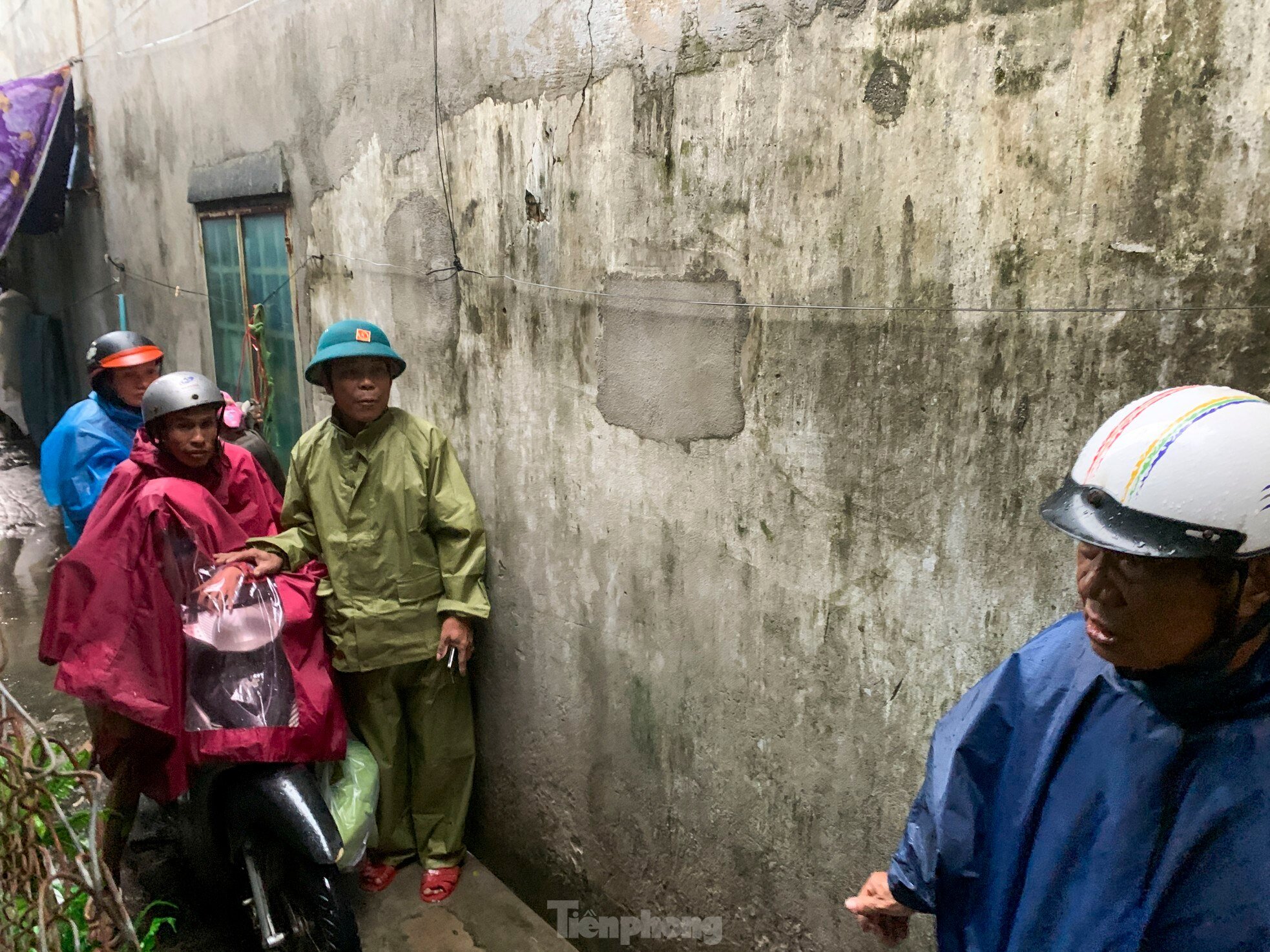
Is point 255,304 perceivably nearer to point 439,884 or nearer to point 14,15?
point 439,884

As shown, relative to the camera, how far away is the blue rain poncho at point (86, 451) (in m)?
3.84

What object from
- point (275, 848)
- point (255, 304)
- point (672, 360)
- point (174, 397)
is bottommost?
point (275, 848)

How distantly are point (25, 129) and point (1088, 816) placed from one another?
866 centimetres

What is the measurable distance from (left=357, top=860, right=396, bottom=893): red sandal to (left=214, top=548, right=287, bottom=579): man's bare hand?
1325mm

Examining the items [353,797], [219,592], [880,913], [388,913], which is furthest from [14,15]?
[880,913]

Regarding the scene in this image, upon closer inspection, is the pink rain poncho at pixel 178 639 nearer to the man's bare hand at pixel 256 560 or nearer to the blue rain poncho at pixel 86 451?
the man's bare hand at pixel 256 560

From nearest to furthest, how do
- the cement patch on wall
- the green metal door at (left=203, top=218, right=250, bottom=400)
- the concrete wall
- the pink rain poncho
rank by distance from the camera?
1. the concrete wall
2. the cement patch on wall
3. the pink rain poncho
4. the green metal door at (left=203, top=218, right=250, bottom=400)

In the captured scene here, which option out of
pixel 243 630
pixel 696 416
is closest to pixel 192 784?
pixel 243 630

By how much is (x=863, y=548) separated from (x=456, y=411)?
1.83 m

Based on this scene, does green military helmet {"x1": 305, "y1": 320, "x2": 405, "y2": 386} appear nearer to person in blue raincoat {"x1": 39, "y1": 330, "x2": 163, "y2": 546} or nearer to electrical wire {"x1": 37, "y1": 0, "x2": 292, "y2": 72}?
person in blue raincoat {"x1": 39, "y1": 330, "x2": 163, "y2": 546}

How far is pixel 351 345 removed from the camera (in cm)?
289

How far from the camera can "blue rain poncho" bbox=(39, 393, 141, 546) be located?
12.6 feet

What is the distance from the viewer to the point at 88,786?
5.86ft

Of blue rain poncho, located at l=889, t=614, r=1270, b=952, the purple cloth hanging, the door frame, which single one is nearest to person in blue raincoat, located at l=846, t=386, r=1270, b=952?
blue rain poncho, located at l=889, t=614, r=1270, b=952
